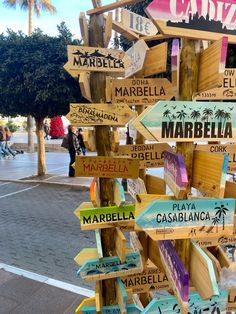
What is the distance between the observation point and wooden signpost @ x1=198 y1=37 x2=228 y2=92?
129cm

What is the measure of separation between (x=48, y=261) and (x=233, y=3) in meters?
4.05

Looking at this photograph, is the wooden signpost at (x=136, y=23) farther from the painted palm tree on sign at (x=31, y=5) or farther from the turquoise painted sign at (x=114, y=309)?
the painted palm tree on sign at (x=31, y=5)

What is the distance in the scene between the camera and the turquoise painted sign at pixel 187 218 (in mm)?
1361

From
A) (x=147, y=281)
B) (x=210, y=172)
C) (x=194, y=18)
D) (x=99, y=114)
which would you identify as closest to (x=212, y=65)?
(x=194, y=18)

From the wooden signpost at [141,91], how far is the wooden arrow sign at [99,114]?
0.34ft

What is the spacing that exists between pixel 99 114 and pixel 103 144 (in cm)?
23

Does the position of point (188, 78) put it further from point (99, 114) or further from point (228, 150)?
point (228, 150)

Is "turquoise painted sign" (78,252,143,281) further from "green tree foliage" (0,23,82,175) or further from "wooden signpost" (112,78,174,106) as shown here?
"green tree foliage" (0,23,82,175)

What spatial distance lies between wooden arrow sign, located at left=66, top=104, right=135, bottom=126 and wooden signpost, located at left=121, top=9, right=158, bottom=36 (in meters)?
0.74

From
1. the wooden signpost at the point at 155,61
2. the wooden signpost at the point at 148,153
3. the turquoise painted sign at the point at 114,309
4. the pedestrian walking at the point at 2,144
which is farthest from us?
the pedestrian walking at the point at 2,144

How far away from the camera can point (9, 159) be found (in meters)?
15.3

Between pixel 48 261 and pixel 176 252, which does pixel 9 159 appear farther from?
pixel 176 252

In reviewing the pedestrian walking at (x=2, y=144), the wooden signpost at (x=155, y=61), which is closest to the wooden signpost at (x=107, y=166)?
the wooden signpost at (x=155, y=61)

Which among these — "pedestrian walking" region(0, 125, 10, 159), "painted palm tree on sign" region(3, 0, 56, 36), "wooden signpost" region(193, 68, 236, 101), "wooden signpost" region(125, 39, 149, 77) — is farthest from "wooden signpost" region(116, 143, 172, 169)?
"painted palm tree on sign" region(3, 0, 56, 36)
